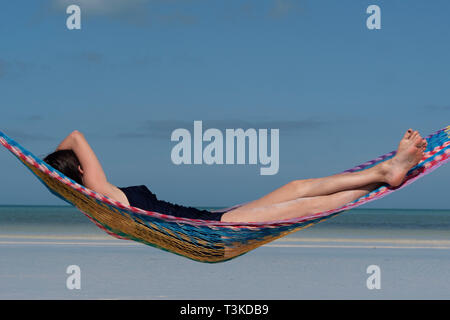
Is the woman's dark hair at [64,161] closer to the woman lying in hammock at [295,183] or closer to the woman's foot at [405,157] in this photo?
the woman lying in hammock at [295,183]

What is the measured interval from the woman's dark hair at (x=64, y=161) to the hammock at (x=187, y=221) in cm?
8

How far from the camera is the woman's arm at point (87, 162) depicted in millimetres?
2686

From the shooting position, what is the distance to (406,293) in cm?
409

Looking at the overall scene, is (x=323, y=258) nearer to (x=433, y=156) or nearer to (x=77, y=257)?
(x=77, y=257)

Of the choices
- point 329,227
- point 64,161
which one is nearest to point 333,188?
point 64,161

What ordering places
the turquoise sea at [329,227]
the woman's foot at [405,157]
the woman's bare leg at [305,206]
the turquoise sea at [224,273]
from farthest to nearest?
the turquoise sea at [329,227]
the turquoise sea at [224,273]
the woman's bare leg at [305,206]
the woman's foot at [405,157]

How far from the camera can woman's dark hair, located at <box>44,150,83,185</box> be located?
8.96ft

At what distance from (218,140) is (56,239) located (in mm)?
4966

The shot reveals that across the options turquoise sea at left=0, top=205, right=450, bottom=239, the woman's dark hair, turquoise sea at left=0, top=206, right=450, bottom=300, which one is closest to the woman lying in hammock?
the woman's dark hair

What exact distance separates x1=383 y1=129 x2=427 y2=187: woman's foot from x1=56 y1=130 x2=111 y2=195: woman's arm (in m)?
1.24

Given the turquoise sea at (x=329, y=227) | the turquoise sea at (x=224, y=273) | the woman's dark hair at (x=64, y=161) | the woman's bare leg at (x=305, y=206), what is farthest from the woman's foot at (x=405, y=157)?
the turquoise sea at (x=329, y=227)

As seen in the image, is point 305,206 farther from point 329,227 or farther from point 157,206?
point 329,227
